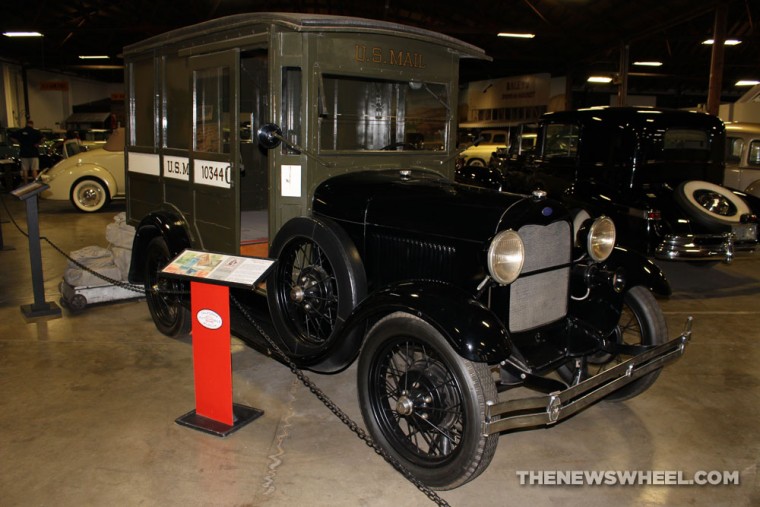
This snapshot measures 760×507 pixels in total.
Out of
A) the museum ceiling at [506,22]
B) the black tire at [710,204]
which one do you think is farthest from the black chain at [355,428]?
the museum ceiling at [506,22]

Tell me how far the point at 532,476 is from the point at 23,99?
27793mm

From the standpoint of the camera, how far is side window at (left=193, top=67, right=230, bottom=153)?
13.0 ft

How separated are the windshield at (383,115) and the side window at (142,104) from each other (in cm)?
141

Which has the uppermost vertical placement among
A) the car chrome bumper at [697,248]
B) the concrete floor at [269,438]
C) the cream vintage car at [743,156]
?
the cream vintage car at [743,156]

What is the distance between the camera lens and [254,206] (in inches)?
216

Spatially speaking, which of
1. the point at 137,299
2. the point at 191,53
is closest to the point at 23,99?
the point at 137,299

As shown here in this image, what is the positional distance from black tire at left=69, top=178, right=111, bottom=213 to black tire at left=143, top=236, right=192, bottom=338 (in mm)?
7914

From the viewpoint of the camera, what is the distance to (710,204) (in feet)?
22.5

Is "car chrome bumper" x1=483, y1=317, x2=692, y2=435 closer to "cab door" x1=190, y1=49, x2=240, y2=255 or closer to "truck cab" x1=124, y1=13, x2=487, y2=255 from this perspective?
"truck cab" x1=124, y1=13, x2=487, y2=255

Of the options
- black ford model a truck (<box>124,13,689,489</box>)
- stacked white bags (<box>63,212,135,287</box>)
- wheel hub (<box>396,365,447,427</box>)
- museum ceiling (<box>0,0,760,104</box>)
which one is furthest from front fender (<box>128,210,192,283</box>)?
museum ceiling (<box>0,0,760,104</box>)

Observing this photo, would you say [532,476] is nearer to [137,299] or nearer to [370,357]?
[370,357]

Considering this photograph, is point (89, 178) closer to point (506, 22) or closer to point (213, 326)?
point (213, 326)

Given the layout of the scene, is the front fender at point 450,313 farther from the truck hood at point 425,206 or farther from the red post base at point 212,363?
the red post base at point 212,363

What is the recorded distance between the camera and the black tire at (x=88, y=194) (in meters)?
12.0
